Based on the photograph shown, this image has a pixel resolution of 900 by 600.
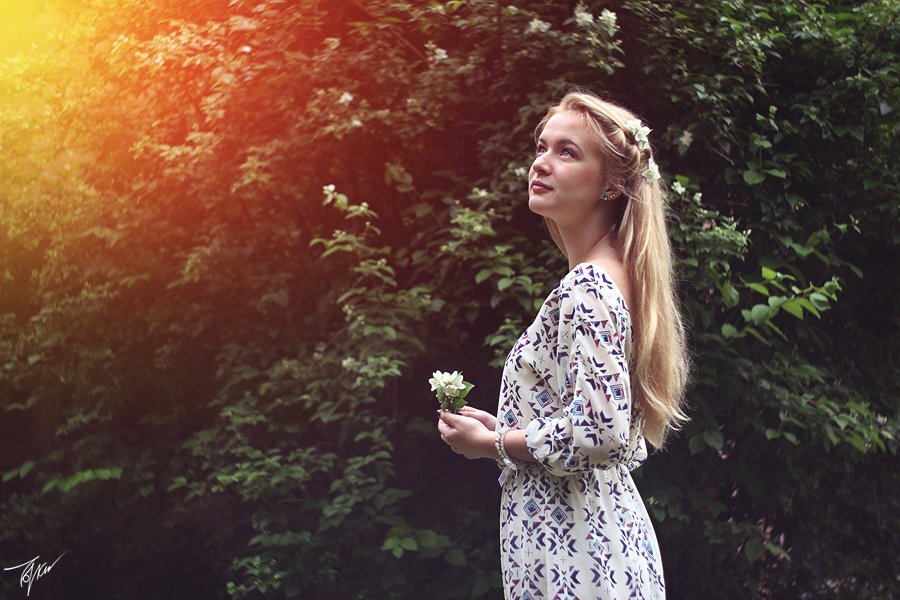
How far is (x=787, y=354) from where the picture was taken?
421 centimetres

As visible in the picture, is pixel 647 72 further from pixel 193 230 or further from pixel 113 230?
pixel 113 230

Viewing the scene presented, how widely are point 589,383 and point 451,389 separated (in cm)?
39

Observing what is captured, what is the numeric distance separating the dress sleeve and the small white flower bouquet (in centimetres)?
25

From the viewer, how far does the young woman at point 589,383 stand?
2.02m

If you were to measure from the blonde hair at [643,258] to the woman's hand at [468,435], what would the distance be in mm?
339

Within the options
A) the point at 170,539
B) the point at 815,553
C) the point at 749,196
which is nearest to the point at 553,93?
the point at 749,196

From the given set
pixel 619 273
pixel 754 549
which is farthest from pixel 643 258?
pixel 754 549

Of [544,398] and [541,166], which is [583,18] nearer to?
[541,166]

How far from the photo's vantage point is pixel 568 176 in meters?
2.21

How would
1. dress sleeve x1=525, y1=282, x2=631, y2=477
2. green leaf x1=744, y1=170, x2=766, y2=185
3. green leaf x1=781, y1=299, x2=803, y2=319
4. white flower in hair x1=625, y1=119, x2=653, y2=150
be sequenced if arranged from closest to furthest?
dress sleeve x1=525, y1=282, x2=631, y2=477
white flower in hair x1=625, y1=119, x2=653, y2=150
green leaf x1=781, y1=299, x2=803, y2=319
green leaf x1=744, y1=170, x2=766, y2=185

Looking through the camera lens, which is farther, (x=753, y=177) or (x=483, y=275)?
(x=753, y=177)

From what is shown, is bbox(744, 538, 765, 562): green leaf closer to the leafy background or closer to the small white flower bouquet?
the leafy background

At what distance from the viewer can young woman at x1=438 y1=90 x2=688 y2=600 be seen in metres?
2.02
